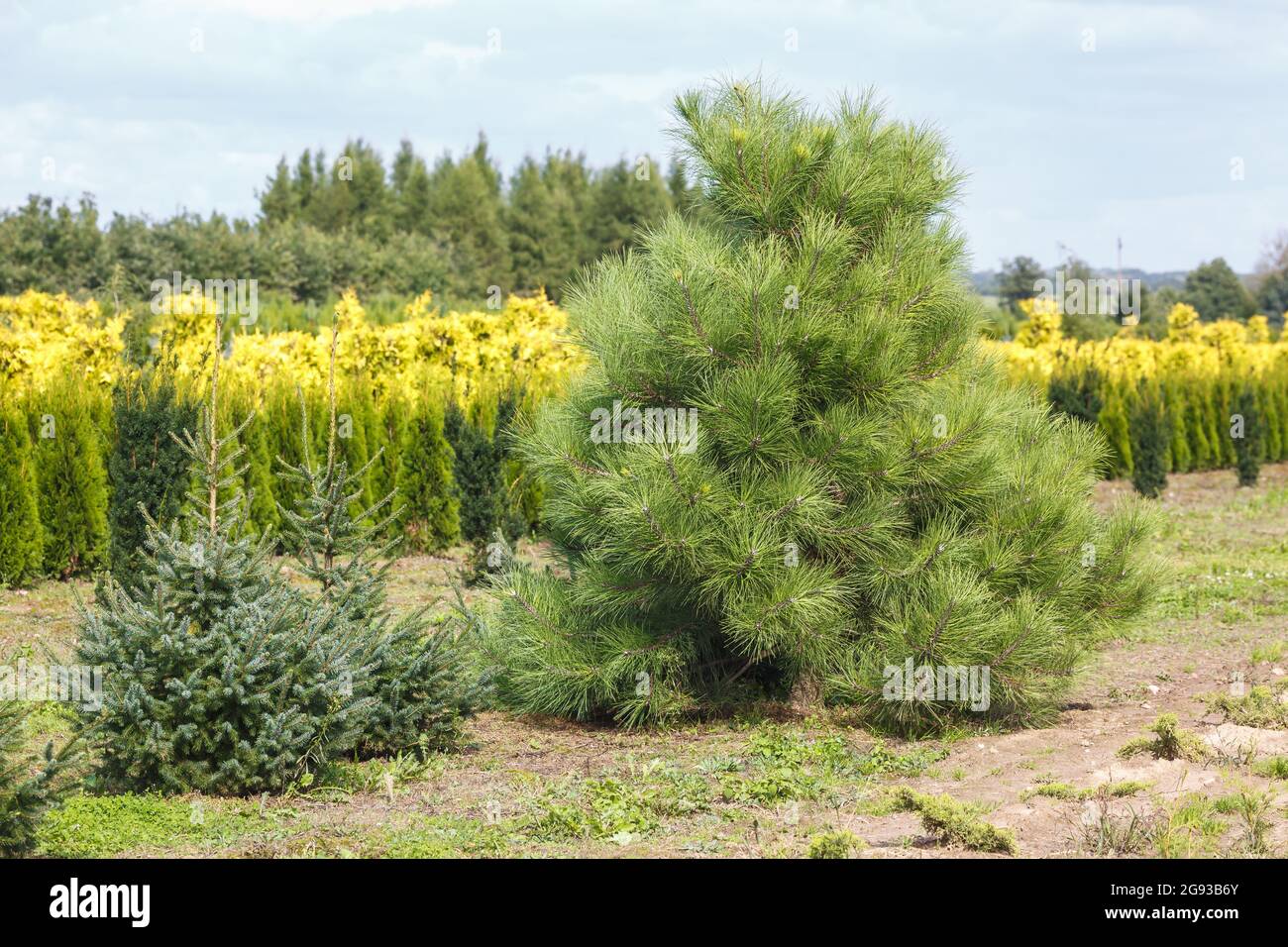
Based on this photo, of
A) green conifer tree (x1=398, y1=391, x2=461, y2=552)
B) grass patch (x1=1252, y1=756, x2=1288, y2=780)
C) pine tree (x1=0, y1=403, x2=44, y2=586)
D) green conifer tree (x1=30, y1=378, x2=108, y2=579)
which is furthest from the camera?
green conifer tree (x1=398, y1=391, x2=461, y2=552)

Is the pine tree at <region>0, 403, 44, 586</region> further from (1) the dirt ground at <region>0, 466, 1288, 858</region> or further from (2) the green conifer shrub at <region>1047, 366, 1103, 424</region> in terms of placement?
(2) the green conifer shrub at <region>1047, 366, 1103, 424</region>

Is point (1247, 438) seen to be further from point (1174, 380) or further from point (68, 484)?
point (68, 484)

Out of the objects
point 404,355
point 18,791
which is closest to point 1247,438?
point 404,355

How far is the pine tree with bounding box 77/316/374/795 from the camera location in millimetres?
4625

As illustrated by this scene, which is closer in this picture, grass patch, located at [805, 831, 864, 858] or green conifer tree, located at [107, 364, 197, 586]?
grass patch, located at [805, 831, 864, 858]

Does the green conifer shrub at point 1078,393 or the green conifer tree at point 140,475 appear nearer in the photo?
the green conifer tree at point 140,475

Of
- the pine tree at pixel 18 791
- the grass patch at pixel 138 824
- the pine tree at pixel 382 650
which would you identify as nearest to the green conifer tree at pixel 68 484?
the pine tree at pixel 382 650

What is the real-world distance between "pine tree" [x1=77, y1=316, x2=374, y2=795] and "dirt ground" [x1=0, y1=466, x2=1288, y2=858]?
0.16 metres

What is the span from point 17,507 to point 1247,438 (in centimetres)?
1577

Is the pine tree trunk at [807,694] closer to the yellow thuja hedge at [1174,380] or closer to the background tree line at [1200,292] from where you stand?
the yellow thuja hedge at [1174,380]

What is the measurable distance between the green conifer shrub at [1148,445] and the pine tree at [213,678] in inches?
517

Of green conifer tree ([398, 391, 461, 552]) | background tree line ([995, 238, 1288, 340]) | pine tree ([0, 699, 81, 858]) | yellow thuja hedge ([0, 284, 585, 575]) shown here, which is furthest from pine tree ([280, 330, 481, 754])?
background tree line ([995, 238, 1288, 340])

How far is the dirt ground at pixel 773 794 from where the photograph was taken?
414 centimetres
